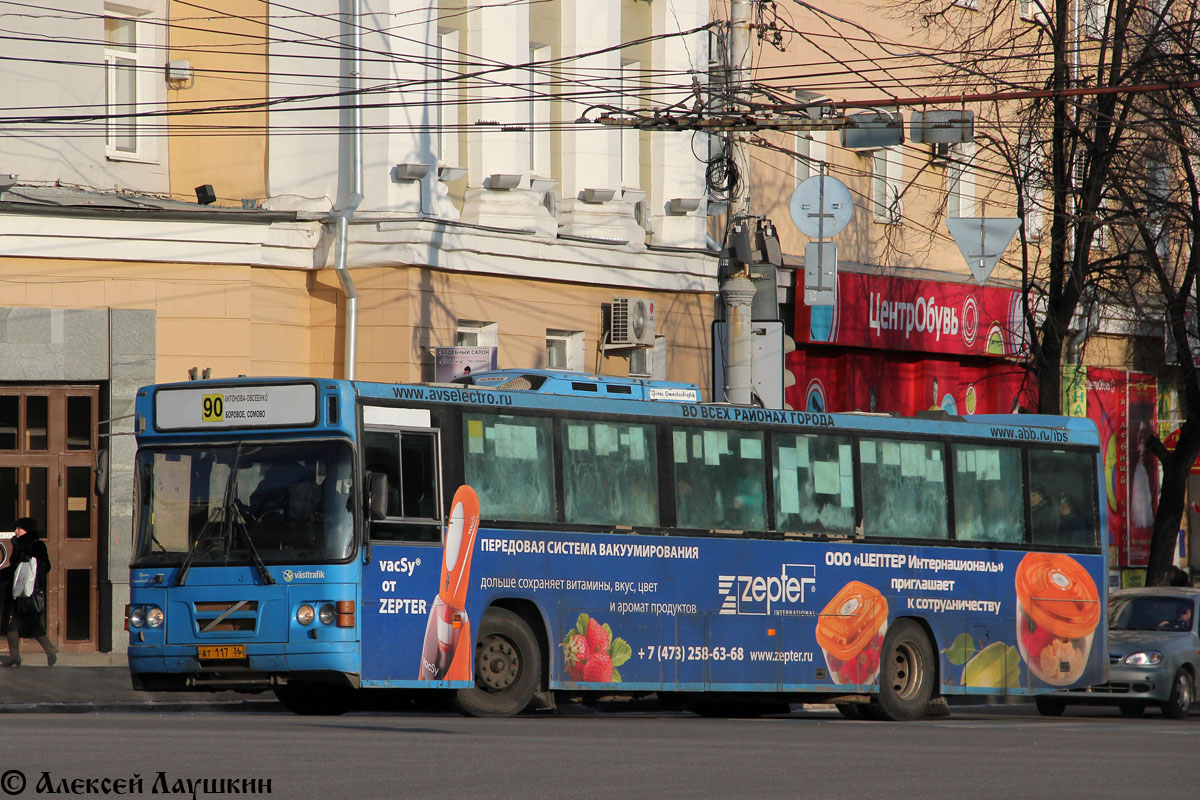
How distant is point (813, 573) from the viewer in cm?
1902

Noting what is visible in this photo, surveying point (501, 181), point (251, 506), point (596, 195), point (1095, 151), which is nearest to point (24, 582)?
point (251, 506)

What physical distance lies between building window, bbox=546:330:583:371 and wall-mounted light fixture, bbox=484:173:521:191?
2.37m

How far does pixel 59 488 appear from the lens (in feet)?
77.5

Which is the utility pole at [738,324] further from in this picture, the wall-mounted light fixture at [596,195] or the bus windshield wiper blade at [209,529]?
the bus windshield wiper blade at [209,529]

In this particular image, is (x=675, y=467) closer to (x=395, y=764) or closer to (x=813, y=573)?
(x=813, y=573)

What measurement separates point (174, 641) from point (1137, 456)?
84.6 ft

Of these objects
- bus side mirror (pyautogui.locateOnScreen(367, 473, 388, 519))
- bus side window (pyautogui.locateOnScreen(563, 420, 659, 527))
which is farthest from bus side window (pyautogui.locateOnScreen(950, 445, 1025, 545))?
bus side mirror (pyautogui.locateOnScreen(367, 473, 388, 519))

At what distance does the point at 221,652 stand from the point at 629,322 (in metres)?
12.4

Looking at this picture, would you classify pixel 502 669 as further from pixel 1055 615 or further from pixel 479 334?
pixel 479 334

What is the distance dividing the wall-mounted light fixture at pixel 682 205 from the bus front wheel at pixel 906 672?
1008 centimetres

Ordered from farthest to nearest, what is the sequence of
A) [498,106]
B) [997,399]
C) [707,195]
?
[997,399] < [707,195] < [498,106]

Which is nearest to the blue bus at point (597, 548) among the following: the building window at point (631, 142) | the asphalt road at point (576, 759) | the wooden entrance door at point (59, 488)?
the asphalt road at point (576, 759)

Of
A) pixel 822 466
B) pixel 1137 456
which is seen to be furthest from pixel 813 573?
pixel 1137 456

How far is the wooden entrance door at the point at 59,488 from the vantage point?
2347cm
